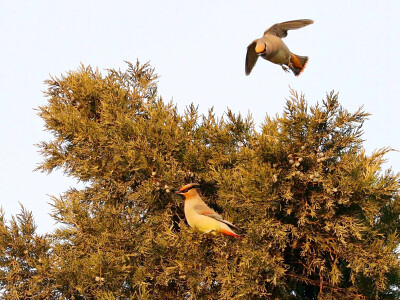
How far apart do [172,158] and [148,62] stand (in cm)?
275

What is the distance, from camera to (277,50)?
970cm

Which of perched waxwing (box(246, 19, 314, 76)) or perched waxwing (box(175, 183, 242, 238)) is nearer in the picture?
perched waxwing (box(175, 183, 242, 238))

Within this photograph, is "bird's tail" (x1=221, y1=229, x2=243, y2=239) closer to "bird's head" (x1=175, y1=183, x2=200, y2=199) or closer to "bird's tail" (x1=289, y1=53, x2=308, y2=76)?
"bird's head" (x1=175, y1=183, x2=200, y2=199)

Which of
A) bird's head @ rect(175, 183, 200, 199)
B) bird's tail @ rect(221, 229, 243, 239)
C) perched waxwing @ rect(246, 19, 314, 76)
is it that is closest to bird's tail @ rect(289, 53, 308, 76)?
perched waxwing @ rect(246, 19, 314, 76)

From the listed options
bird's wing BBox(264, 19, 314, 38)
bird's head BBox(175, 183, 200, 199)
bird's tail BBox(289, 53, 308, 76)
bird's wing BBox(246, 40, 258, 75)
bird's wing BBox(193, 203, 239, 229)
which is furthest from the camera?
bird's wing BBox(246, 40, 258, 75)

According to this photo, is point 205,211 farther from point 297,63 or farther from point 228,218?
point 297,63

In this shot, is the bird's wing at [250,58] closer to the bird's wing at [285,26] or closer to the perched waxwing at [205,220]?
the bird's wing at [285,26]

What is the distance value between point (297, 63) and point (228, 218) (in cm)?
285

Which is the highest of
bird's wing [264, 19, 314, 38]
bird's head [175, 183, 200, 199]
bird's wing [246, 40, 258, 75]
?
bird's wing [264, 19, 314, 38]

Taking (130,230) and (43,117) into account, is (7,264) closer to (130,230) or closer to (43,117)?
(130,230)

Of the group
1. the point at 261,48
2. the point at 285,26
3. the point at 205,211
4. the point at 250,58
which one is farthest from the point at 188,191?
the point at 285,26

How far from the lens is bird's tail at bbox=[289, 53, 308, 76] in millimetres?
10578

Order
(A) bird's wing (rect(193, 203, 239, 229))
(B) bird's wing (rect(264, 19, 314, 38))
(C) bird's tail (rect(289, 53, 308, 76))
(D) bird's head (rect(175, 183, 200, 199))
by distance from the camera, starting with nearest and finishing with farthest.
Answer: (A) bird's wing (rect(193, 203, 239, 229)), (D) bird's head (rect(175, 183, 200, 199)), (B) bird's wing (rect(264, 19, 314, 38)), (C) bird's tail (rect(289, 53, 308, 76))

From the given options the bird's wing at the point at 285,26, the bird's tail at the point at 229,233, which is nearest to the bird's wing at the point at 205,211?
the bird's tail at the point at 229,233
